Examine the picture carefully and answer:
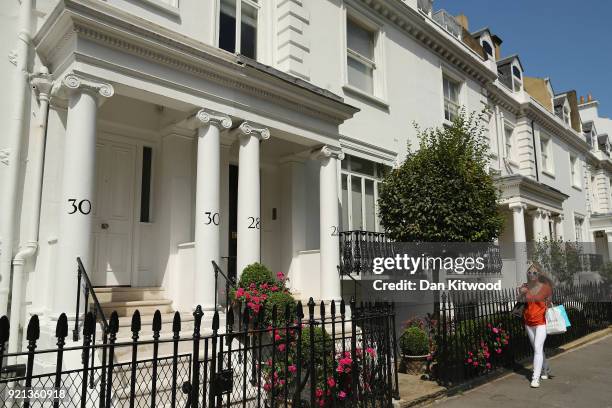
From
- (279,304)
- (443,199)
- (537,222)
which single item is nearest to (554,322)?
(443,199)

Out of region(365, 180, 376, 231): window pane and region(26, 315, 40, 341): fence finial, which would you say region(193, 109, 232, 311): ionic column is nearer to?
region(26, 315, 40, 341): fence finial

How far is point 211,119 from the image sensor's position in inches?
298

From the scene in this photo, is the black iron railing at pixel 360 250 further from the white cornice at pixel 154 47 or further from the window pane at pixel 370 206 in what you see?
the white cornice at pixel 154 47

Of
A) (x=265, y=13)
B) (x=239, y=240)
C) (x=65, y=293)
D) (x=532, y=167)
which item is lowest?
(x=65, y=293)

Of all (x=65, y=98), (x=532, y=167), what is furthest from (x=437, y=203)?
(x=532, y=167)

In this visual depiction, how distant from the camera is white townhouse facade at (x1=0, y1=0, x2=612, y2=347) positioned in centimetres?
631

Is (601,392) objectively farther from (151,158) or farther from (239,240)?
(151,158)

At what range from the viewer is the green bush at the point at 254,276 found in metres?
7.16

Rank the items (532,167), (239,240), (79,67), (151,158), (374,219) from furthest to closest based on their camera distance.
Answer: (532,167), (374,219), (151,158), (239,240), (79,67)

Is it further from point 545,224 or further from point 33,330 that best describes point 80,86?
point 545,224

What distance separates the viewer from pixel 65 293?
5.63 metres

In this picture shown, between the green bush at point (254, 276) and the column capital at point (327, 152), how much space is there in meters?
3.07

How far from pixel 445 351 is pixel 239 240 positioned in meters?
3.71

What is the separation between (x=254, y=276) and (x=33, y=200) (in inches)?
132
